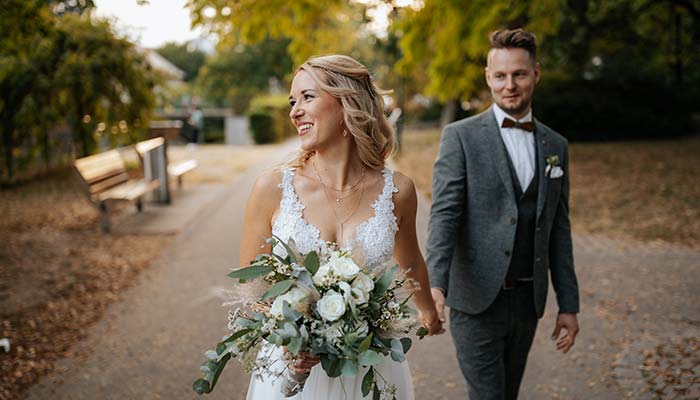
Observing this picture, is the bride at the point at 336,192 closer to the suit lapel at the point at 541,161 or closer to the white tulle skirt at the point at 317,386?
the white tulle skirt at the point at 317,386

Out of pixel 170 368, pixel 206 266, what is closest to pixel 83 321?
pixel 170 368

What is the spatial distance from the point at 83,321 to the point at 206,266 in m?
2.12

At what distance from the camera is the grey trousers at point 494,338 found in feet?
10.6

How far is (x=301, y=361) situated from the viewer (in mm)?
2227

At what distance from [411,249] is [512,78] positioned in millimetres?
1060

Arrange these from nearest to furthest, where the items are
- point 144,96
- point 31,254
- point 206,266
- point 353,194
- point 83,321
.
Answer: point 353,194 → point 83,321 → point 206,266 → point 31,254 → point 144,96

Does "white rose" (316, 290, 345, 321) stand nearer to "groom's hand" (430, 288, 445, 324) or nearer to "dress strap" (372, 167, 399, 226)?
"dress strap" (372, 167, 399, 226)

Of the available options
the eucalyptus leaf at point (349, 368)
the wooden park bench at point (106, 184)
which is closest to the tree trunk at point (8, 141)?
the wooden park bench at point (106, 184)

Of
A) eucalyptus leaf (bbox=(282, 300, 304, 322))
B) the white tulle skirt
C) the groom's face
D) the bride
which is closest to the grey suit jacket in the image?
the groom's face

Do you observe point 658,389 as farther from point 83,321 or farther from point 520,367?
point 83,321

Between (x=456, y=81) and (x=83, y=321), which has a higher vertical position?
(x=456, y=81)

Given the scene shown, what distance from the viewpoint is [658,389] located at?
182 inches

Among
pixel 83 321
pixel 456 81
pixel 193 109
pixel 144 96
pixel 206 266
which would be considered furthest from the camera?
pixel 193 109

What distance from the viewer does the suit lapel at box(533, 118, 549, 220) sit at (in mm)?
3203
